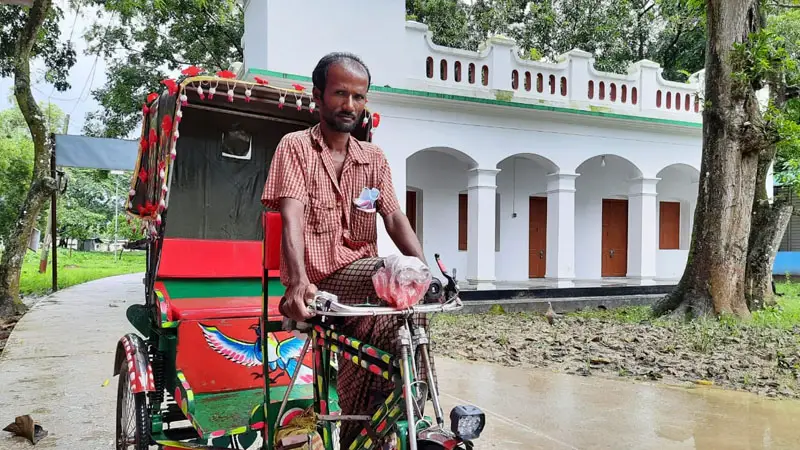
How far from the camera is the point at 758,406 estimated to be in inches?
177

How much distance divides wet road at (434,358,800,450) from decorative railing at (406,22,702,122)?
5.85m

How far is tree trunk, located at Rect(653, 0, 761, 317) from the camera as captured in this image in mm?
7953

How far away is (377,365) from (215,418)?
1.36 metres

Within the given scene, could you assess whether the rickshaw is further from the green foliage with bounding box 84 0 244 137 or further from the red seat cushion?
the green foliage with bounding box 84 0 244 137

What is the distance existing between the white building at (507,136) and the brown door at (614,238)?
1.5 inches

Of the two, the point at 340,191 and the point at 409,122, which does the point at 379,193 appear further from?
the point at 409,122

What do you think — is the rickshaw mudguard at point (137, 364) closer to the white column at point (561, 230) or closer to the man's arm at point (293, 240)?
the man's arm at point (293, 240)

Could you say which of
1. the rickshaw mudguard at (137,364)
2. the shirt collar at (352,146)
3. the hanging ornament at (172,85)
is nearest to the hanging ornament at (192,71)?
the hanging ornament at (172,85)

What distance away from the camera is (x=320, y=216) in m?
2.13

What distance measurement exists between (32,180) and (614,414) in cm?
898

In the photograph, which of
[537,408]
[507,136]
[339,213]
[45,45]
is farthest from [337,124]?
[45,45]

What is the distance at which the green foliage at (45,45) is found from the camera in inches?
449

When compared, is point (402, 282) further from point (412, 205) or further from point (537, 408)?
point (412, 205)

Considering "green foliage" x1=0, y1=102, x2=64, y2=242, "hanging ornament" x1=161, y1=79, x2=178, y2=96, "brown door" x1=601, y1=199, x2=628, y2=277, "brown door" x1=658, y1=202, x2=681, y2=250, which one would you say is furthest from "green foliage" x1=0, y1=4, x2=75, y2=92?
"brown door" x1=658, y1=202, x2=681, y2=250
